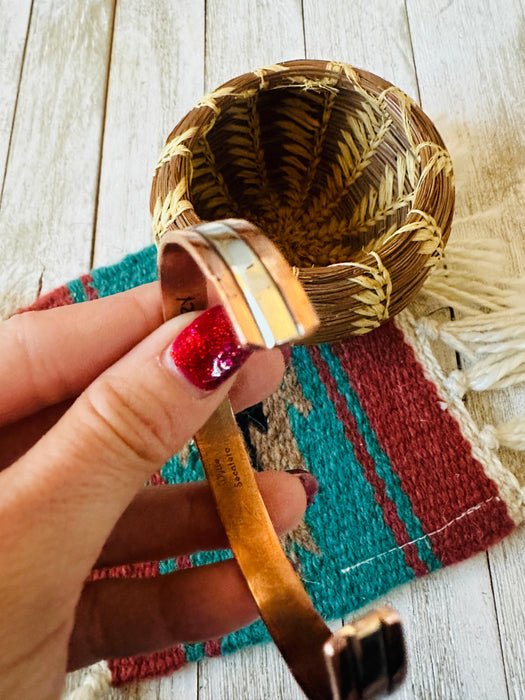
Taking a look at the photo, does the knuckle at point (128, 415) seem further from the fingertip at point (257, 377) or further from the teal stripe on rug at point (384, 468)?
the teal stripe on rug at point (384, 468)

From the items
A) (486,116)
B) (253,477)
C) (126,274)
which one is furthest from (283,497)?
(486,116)

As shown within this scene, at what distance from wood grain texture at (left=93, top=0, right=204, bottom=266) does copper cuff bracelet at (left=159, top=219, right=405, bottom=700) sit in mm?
237

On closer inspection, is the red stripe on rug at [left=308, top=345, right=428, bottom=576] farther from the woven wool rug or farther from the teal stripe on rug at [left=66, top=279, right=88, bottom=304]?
the teal stripe on rug at [left=66, top=279, right=88, bottom=304]

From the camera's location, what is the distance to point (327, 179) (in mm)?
510

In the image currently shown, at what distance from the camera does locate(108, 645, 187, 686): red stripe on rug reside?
0.39m

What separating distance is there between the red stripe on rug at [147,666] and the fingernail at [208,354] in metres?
0.24

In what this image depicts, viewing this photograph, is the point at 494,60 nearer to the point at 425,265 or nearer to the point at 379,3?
the point at 379,3

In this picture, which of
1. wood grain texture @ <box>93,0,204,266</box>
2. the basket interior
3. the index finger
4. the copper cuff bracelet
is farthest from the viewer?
wood grain texture @ <box>93,0,204,266</box>

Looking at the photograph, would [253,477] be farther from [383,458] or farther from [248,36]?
[248,36]

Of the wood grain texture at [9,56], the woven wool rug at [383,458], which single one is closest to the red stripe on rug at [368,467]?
the woven wool rug at [383,458]

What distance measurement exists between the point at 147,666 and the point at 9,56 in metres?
0.57

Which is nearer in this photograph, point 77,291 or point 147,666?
point 147,666

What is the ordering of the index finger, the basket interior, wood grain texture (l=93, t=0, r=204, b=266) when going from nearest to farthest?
1. the index finger
2. the basket interior
3. wood grain texture (l=93, t=0, r=204, b=266)

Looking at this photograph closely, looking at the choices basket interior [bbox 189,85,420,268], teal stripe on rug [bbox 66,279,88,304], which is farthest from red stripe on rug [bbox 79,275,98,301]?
basket interior [bbox 189,85,420,268]
